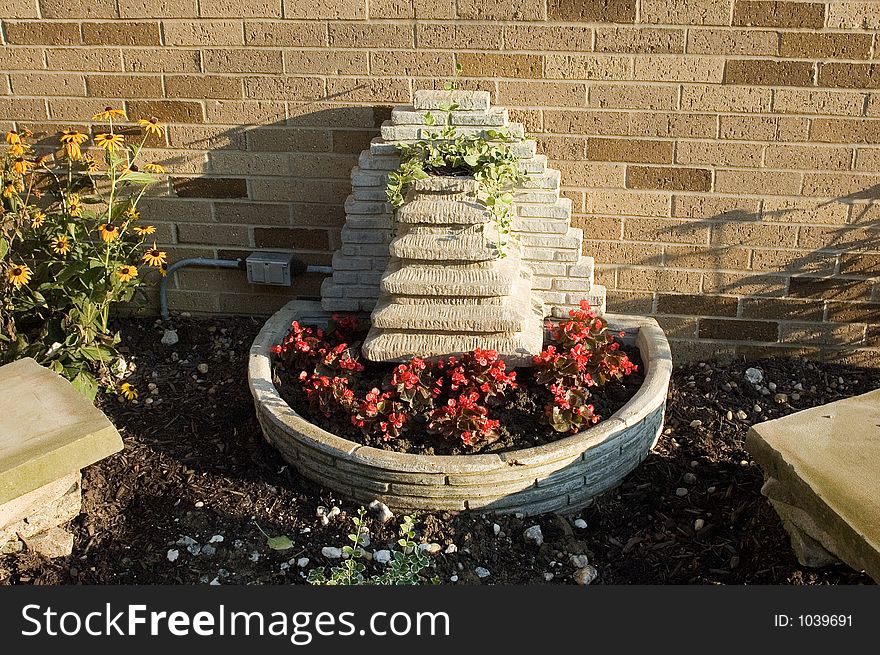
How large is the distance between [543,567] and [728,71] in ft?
6.89

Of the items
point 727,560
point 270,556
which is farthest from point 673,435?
point 270,556

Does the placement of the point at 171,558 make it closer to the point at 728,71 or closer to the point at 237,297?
the point at 237,297

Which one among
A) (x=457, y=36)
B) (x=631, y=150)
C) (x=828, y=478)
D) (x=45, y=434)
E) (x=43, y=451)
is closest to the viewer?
(x=828, y=478)

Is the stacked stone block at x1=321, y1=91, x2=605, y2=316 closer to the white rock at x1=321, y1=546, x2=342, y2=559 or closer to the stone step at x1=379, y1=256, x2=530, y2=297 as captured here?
the stone step at x1=379, y1=256, x2=530, y2=297

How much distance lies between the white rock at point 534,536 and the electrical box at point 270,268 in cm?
175

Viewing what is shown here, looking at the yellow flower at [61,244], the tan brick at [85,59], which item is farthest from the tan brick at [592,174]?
the yellow flower at [61,244]

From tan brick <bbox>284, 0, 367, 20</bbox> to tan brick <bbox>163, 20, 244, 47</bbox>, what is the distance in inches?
9.4

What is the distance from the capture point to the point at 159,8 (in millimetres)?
4250

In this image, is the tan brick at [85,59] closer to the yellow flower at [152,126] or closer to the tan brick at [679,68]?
the yellow flower at [152,126]

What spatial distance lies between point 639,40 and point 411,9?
927 mm

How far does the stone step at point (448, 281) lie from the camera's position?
3.77 meters

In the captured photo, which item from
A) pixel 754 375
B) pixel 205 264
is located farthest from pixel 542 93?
pixel 205 264

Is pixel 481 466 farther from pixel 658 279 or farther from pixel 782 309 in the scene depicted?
pixel 782 309

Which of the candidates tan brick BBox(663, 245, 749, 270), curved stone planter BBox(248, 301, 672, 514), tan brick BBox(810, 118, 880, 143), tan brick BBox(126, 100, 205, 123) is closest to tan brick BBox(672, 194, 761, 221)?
tan brick BBox(663, 245, 749, 270)
